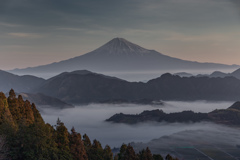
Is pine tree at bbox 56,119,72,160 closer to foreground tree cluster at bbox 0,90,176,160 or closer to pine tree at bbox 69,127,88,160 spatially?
foreground tree cluster at bbox 0,90,176,160

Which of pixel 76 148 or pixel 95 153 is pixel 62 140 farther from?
pixel 95 153

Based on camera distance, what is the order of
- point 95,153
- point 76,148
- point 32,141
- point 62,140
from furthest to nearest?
point 95,153
point 76,148
point 62,140
point 32,141

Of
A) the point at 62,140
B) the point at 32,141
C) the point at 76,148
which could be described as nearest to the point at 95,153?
the point at 76,148

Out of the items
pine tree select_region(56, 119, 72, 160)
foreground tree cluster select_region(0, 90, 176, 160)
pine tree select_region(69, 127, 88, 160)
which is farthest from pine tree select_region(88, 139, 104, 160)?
pine tree select_region(56, 119, 72, 160)

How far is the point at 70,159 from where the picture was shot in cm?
6178

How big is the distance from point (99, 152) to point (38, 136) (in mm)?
28815

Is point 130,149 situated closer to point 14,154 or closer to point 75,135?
point 75,135

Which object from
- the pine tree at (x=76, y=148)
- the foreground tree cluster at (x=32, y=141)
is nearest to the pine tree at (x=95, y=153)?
the foreground tree cluster at (x=32, y=141)

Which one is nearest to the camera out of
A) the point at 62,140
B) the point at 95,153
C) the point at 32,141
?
the point at 32,141

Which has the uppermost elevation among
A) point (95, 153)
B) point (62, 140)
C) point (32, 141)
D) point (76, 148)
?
point (32, 141)

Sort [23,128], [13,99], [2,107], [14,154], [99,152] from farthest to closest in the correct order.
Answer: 1. [99,152]
2. [13,99]
3. [2,107]
4. [23,128]
5. [14,154]

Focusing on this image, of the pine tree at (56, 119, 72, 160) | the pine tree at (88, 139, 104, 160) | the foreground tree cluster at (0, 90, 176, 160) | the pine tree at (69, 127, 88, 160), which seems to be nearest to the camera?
the foreground tree cluster at (0, 90, 176, 160)

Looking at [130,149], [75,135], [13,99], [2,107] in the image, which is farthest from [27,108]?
[130,149]

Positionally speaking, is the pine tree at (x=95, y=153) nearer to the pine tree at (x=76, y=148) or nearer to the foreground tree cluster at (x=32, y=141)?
the foreground tree cluster at (x=32, y=141)
